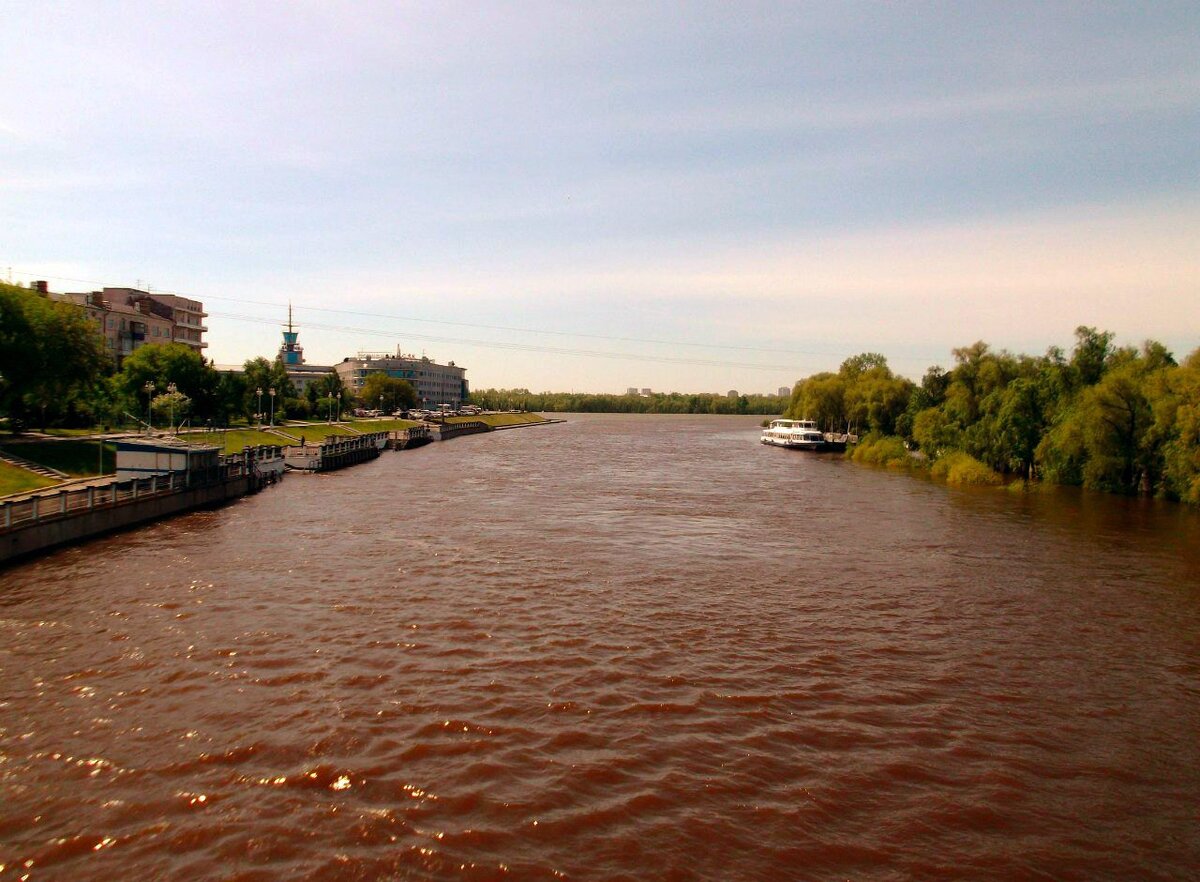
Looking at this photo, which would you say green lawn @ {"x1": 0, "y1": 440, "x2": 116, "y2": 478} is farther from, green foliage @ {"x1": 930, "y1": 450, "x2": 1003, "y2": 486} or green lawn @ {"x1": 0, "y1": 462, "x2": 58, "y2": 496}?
green foliage @ {"x1": 930, "y1": 450, "x2": 1003, "y2": 486}

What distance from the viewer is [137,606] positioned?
19.5 metres

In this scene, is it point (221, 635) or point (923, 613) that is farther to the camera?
point (923, 613)

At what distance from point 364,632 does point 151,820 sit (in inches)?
303

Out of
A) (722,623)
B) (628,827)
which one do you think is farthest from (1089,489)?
(628,827)

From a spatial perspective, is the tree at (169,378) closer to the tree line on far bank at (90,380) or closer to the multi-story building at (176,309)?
the tree line on far bank at (90,380)

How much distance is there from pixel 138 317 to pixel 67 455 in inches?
2362

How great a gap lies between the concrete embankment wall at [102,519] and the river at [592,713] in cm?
132

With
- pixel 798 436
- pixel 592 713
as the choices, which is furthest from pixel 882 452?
pixel 592 713

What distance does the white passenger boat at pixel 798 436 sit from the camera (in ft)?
311

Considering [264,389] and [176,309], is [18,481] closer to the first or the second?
[264,389]

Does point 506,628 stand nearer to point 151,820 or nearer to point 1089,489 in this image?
point 151,820

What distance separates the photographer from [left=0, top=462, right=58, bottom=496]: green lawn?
3197 cm

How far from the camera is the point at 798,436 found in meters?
96.1

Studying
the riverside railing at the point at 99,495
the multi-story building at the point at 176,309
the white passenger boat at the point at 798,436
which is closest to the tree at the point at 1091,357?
the white passenger boat at the point at 798,436
